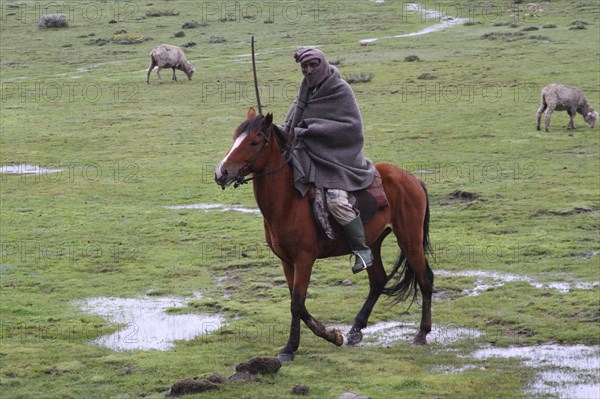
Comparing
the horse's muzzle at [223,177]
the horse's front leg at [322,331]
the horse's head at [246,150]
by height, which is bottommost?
the horse's front leg at [322,331]

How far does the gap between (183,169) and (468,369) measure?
16.0m

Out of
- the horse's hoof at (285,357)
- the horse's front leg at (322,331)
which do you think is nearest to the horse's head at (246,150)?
the horse's front leg at (322,331)

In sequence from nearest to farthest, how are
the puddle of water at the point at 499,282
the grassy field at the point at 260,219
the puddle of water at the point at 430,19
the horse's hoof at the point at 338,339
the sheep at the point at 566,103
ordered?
the grassy field at the point at 260,219 → the horse's hoof at the point at 338,339 → the puddle of water at the point at 499,282 → the sheep at the point at 566,103 → the puddle of water at the point at 430,19

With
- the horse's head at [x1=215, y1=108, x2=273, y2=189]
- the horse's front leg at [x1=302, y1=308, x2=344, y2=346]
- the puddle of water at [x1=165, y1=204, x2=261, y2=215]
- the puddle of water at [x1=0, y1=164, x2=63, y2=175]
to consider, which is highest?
the horse's head at [x1=215, y1=108, x2=273, y2=189]

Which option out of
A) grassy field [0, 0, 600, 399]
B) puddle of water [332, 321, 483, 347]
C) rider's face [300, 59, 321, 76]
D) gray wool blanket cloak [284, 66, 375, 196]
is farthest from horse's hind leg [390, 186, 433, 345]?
rider's face [300, 59, 321, 76]

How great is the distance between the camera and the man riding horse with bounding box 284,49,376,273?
1087 centimetres

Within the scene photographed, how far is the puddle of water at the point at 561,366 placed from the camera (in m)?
9.59

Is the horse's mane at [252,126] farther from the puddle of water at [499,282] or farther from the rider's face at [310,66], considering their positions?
the puddle of water at [499,282]

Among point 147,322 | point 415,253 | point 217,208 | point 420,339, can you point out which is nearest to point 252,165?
point 415,253

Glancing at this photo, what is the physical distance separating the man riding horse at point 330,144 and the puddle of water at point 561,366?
6.55ft

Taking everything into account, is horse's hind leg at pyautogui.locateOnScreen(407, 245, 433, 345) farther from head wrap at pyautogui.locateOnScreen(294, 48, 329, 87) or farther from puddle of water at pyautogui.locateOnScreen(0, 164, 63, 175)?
puddle of water at pyautogui.locateOnScreen(0, 164, 63, 175)

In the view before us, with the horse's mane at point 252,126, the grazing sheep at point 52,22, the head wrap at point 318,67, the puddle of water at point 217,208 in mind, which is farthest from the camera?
the grazing sheep at point 52,22

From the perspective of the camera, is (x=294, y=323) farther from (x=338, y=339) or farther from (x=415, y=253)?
(x=415, y=253)

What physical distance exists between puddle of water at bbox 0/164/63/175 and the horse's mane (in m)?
16.6
